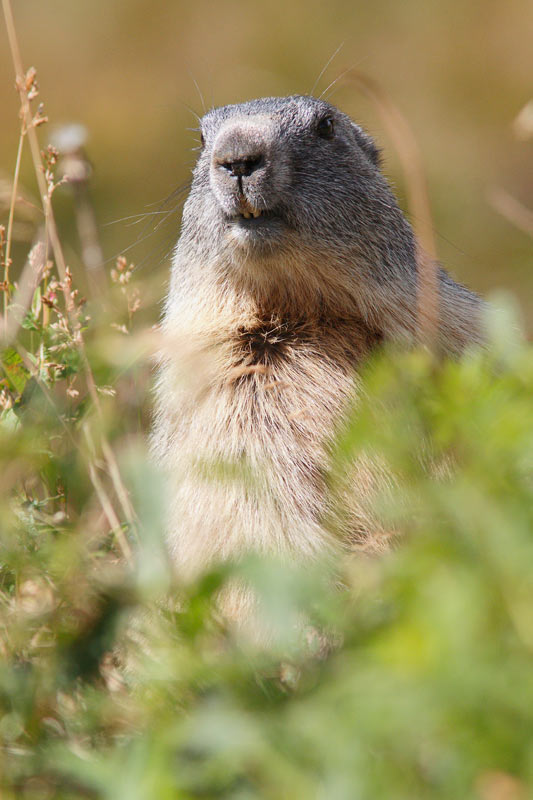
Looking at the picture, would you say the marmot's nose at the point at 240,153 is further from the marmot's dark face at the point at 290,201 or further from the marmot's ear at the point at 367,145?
the marmot's ear at the point at 367,145

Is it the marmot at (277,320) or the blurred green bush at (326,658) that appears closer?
the blurred green bush at (326,658)

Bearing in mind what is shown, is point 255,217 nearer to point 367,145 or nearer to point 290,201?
point 290,201

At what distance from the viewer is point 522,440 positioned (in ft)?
5.30

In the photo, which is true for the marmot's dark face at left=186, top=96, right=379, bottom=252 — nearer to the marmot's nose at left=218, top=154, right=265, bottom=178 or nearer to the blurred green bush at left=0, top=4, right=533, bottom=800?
the marmot's nose at left=218, top=154, right=265, bottom=178

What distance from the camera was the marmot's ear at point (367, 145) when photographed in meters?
5.12

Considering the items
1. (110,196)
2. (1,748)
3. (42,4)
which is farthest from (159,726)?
(42,4)

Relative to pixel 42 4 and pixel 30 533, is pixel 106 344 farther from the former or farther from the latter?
pixel 42 4

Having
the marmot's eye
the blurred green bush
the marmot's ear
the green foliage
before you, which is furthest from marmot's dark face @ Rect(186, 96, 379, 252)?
the green foliage

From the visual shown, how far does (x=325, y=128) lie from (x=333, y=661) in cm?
329

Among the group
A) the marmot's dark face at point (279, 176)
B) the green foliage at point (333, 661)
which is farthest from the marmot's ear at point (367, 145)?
the green foliage at point (333, 661)

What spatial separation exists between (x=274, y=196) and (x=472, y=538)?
254cm

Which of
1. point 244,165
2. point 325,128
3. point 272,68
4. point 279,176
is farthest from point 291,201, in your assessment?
point 272,68

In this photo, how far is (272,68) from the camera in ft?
42.7

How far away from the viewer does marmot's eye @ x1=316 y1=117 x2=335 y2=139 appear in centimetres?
443
